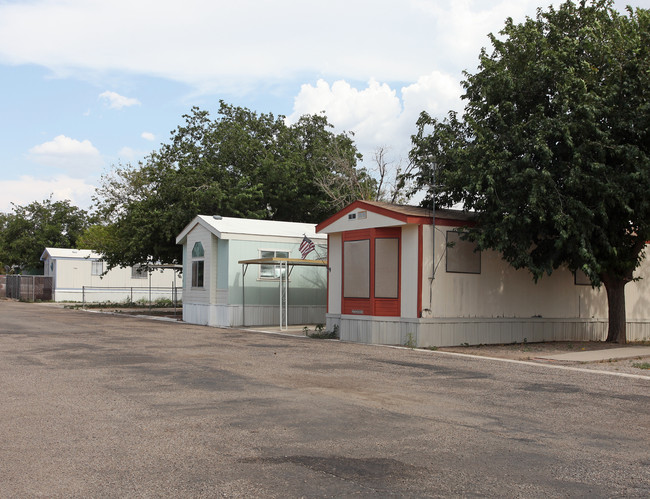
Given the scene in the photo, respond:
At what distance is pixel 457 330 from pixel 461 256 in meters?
1.91

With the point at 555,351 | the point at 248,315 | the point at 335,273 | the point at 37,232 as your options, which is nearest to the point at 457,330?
the point at 555,351

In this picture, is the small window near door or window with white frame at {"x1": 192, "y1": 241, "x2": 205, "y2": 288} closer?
the small window near door

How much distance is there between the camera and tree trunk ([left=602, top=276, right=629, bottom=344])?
60.7 feet

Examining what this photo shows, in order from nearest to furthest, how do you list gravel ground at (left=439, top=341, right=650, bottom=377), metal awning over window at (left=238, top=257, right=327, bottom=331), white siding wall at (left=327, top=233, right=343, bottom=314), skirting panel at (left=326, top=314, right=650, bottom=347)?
gravel ground at (left=439, top=341, right=650, bottom=377) → skirting panel at (left=326, top=314, right=650, bottom=347) → white siding wall at (left=327, top=233, right=343, bottom=314) → metal awning over window at (left=238, top=257, right=327, bottom=331)

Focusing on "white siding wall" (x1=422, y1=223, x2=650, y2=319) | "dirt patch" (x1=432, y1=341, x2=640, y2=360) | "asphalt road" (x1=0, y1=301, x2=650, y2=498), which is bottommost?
"dirt patch" (x1=432, y1=341, x2=640, y2=360)

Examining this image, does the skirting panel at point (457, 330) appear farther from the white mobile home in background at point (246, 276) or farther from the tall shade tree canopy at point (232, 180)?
the tall shade tree canopy at point (232, 180)

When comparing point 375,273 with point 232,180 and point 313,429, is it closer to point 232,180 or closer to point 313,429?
point 313,429

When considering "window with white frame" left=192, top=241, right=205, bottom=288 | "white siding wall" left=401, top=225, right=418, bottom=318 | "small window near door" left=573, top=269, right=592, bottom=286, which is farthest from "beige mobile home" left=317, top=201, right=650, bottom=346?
"window with white frame" left=192, top=241, right=205, bottom=288

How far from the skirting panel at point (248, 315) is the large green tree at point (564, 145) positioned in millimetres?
8581

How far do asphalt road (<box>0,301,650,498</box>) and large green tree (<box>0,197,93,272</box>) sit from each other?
4934 cm

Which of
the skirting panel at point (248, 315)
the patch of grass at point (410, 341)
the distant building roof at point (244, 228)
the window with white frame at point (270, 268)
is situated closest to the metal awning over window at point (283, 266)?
the skirting panel at point (248, 315)

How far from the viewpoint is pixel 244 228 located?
78.6 feet

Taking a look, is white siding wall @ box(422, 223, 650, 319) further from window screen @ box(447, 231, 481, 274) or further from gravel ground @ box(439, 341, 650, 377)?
gravel ground @ box(439, 341, 650, 377)

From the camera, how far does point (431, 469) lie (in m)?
5.60
